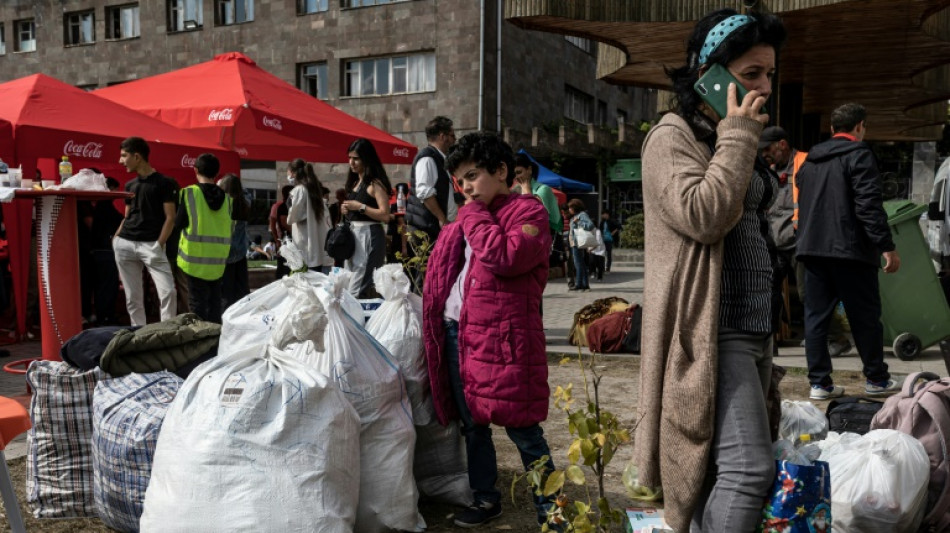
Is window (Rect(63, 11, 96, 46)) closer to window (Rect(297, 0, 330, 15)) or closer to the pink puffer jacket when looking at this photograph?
window (Rect(297, 0, 330, 15))

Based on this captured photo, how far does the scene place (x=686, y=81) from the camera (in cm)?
226

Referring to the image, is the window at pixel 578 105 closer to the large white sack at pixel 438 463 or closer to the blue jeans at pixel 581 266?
the blue jeans at pixel 581 266

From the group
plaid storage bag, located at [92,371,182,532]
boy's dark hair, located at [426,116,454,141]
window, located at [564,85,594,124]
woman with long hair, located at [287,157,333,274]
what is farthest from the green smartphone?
window, located at [564,85,594,124]

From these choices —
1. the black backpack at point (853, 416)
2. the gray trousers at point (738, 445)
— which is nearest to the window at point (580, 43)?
the black backpack at point (853, 416)

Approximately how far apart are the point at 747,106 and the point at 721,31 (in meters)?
0.22

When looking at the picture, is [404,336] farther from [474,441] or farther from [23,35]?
[23,35]

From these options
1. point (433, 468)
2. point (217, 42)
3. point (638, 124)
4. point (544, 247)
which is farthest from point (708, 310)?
point (217, 42)

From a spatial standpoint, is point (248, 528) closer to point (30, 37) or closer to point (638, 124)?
point (638, 124)

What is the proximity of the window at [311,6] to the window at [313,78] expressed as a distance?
5.29 ft

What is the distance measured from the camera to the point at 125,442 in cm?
304

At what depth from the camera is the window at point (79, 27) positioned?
2930 cm

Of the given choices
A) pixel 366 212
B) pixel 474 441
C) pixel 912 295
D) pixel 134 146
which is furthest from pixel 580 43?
pixel 474 441

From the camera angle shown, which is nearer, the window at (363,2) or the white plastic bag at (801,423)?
the white plastic bag at (801,423)

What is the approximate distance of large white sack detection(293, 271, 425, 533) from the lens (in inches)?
120
